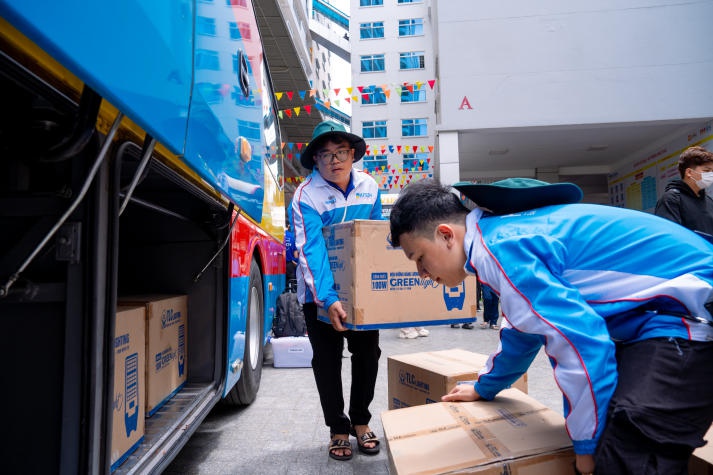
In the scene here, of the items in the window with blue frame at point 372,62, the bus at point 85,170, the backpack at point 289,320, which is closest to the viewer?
the bus at point 85,170

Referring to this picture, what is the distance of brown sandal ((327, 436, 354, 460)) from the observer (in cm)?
253

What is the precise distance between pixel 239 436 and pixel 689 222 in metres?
3.78

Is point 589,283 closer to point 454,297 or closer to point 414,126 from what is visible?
point 454,297

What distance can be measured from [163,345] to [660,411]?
6.78ft

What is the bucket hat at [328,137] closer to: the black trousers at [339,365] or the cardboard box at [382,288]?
the cardboard box at [382,288]

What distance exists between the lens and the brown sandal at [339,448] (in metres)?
2.53

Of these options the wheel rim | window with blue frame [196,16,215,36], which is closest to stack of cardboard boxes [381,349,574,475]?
window with blue frame [196,16,215,36]

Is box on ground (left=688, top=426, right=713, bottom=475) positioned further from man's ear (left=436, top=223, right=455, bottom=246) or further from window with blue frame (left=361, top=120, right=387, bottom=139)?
window with blue frame (left=361, top=120, right=387, bottom=139)

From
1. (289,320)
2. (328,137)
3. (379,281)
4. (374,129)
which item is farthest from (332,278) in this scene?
(374,129)

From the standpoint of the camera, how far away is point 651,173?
11.4 metres

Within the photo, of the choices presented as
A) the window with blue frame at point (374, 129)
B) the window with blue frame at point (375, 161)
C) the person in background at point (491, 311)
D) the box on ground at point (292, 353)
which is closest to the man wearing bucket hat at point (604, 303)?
the box on ground at point (292, 353)

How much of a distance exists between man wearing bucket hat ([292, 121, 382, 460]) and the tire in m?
0.87

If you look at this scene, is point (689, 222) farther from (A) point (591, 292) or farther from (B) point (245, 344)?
(B) point (245, 344)

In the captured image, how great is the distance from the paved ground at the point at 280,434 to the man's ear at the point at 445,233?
142cm
